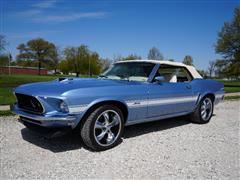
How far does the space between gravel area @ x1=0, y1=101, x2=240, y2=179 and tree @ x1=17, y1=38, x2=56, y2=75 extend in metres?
72.1

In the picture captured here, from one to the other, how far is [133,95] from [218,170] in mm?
1855

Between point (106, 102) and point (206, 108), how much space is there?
140 inches

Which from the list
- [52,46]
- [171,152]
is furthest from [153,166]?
[52,46]

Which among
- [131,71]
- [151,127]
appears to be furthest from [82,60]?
[131,71]

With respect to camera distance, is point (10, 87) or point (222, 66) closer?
point (10, 87)

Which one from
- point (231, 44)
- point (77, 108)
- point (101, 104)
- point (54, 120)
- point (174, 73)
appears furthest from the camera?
point (231, 44)

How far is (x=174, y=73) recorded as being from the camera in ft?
20.6

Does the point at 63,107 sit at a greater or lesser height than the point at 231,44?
lesser

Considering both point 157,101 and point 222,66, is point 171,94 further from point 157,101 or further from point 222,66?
point 222,66

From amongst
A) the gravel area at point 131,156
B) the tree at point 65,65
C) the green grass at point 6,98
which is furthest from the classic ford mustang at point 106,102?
the tree at point 65,65

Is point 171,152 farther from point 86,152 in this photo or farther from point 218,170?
point 86,152

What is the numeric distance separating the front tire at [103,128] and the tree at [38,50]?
7359 centimetres

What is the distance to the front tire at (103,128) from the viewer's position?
13.2 ft

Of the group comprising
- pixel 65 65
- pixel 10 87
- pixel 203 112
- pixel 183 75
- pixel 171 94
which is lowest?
pixel 10 87
